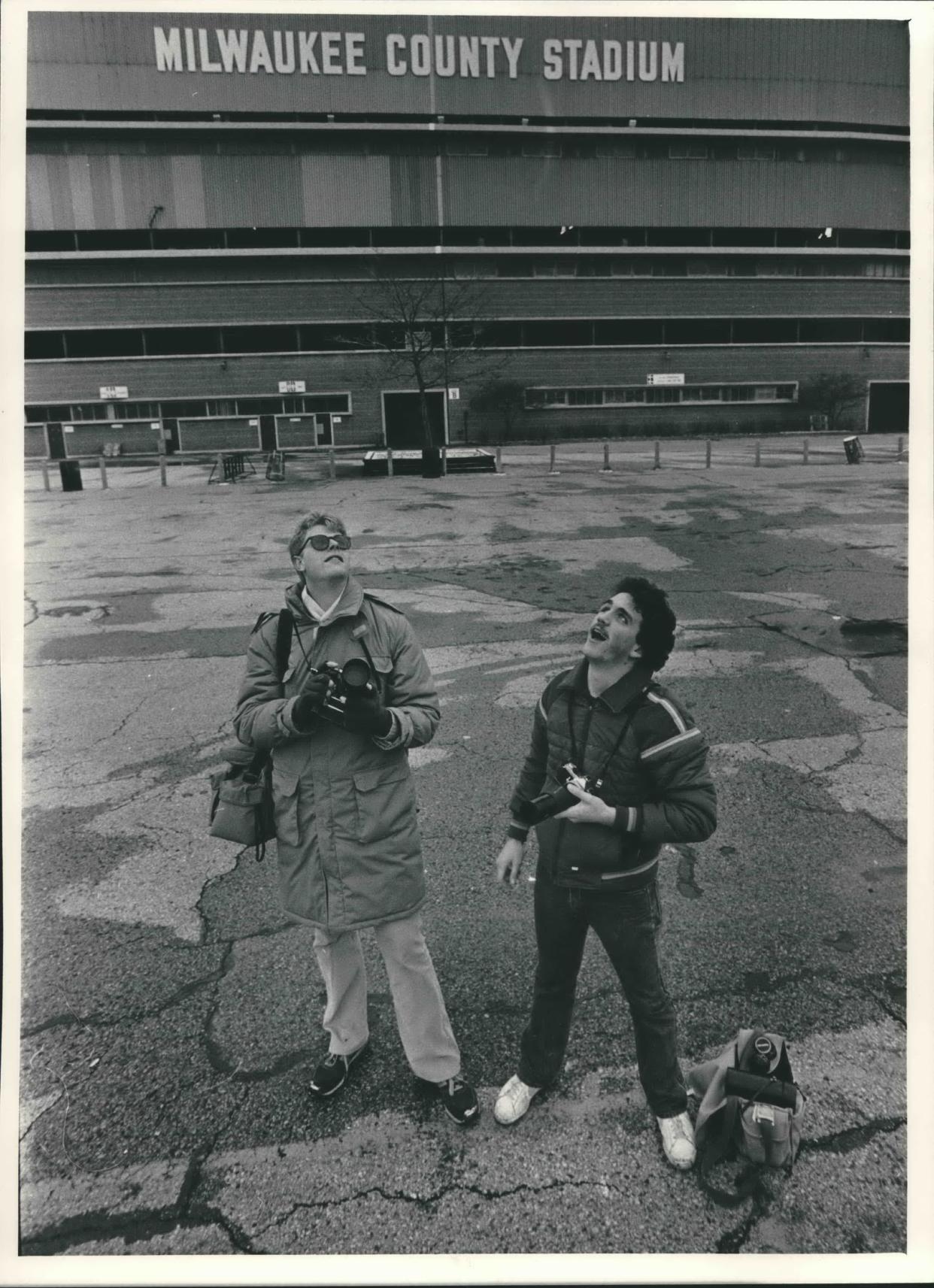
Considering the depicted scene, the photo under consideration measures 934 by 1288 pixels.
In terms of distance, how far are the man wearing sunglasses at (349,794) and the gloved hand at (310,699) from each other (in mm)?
146

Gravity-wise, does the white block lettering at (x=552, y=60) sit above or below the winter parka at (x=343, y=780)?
above

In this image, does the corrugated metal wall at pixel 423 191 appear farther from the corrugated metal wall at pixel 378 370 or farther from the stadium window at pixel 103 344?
the corrugated metal wall at pixel 378 370

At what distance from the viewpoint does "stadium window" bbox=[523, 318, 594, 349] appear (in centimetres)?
4084

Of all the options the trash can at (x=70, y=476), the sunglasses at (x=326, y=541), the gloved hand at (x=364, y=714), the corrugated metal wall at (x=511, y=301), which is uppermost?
the corrugated metal wall at (x=511, y=301)

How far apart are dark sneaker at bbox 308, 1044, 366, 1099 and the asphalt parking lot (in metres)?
0.05

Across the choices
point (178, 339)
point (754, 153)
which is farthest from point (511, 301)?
point (178, 339)

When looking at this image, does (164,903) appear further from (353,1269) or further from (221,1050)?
(353,1269)

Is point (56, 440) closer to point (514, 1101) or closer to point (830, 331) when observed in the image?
point (830, 331)

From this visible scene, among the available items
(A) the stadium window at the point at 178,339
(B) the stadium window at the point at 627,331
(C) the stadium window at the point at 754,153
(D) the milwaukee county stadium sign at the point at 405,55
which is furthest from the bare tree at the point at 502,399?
(D) the milwaukee county stadium sign at the point at 405,55

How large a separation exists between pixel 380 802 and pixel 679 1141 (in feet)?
4.67

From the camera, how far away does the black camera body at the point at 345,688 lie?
2.59m

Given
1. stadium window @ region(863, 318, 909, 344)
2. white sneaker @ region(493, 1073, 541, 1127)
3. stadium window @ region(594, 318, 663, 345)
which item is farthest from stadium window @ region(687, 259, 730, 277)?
white sneaker @ region(493, 1073, 541, 1127)

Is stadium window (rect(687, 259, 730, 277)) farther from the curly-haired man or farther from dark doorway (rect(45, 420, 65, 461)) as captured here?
the curly-haired man

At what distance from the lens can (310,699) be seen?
8.55 ft
